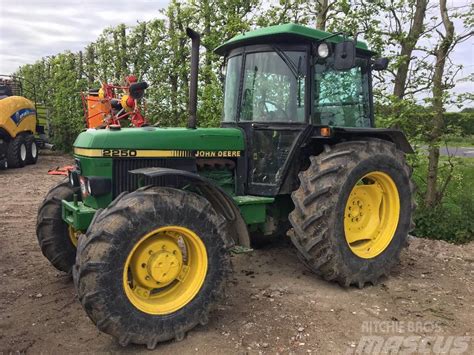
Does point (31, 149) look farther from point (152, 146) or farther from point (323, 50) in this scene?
point (323, 50)

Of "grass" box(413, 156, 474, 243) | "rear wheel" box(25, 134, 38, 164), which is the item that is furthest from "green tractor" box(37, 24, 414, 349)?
"rear wheel" box(25, 134, 38, 164)

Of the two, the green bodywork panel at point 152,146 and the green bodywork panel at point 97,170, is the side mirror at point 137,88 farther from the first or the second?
the green bodywork panel at point 97,170

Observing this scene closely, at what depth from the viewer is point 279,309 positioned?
3.98 metres

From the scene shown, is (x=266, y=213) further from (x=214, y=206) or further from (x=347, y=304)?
(x=347, y=304)

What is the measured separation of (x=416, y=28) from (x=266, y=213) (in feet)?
14.4

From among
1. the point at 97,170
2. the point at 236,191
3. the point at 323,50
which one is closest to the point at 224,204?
the point at 236,191

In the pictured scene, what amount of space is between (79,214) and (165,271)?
928 millimetres

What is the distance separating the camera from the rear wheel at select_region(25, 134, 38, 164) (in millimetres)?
14516

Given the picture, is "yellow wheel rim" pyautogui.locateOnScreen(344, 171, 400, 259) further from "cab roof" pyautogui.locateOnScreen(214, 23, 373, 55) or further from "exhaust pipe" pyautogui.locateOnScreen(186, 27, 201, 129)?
"exhaust pipe" pyautogui.locateOnScreen(186, 27, 201, 129)

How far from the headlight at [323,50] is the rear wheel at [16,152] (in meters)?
11.8

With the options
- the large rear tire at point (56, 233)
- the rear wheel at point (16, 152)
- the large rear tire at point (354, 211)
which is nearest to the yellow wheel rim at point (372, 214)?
the large rear tire at point (354, 211)

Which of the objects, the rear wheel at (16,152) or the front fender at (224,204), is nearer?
the front fender at (224,204)

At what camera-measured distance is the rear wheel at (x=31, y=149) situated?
14.5 metres

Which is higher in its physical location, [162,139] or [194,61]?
[194,61]
